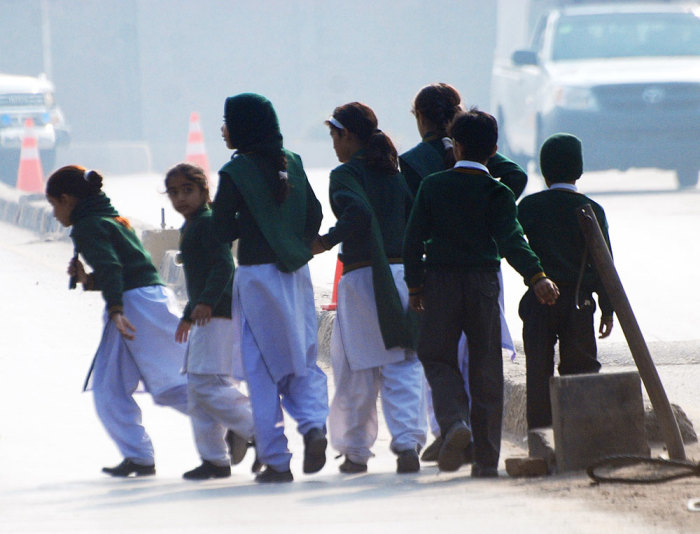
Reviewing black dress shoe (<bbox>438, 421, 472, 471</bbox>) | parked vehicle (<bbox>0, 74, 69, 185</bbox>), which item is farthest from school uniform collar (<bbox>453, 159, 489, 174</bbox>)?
parked vehicle (<bbox>0, 74, 69, 185</bbox>)

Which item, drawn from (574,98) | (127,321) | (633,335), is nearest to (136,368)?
(127,321)

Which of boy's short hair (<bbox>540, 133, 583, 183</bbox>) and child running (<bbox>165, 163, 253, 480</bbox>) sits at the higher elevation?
boy's short hair (<bbox>540, 133, 583, 183</bbox>)

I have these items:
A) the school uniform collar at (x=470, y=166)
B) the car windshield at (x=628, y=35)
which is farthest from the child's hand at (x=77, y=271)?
the car windshield at (x=628, y=35)

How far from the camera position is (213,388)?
507cm

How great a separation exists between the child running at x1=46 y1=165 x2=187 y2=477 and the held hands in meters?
1.47

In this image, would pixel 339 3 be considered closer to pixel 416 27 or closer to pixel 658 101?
pixel 416 27

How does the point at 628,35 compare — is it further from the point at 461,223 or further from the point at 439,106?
the point at 461,223

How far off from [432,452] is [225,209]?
1202 mm

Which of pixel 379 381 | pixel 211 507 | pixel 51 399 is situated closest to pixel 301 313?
pixel 379 381

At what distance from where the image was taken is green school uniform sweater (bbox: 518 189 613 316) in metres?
5.00

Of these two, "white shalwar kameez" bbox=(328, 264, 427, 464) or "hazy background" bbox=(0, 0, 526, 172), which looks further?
"hazy background" bbox=(0, 0, 526, 172)

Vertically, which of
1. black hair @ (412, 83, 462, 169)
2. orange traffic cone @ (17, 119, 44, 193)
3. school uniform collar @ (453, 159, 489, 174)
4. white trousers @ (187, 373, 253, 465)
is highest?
orange traffic cone @ (17, 119, 44, 193)

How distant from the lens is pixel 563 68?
52.7 feet

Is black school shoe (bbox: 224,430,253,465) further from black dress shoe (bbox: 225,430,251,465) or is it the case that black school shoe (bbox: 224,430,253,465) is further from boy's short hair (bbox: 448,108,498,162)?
boy's short hair (bbox: 448,108,498,162)
